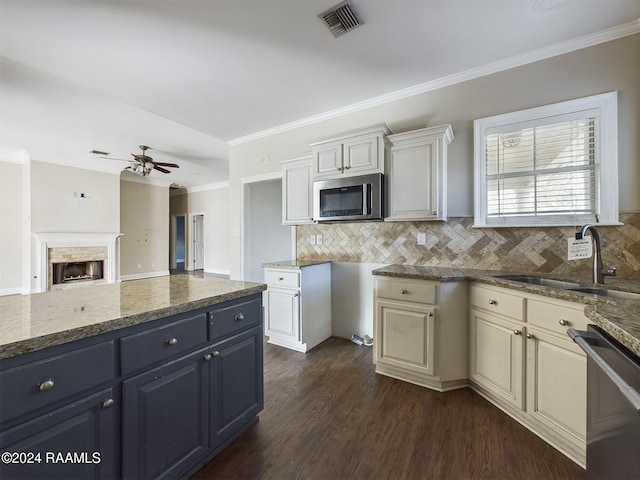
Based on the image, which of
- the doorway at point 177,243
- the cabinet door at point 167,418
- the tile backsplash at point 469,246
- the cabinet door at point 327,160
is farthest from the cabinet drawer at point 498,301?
the doorway at point 177,243

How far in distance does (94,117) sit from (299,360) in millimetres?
4099

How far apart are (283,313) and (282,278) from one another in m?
0.39

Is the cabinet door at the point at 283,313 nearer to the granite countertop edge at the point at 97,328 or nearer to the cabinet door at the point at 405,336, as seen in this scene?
the cabinet door at the point at 405,336

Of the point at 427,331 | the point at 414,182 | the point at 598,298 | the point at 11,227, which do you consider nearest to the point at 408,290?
the point at 427,331

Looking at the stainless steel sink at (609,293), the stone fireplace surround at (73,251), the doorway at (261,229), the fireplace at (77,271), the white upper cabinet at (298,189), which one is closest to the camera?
the stainless steel sink at (609,293)

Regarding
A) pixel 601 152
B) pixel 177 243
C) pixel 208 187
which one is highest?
pixel 208 187

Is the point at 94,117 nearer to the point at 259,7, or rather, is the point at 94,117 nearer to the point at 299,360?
the point at 259,7

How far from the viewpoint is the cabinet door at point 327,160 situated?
278 cm

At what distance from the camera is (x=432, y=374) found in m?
2.13

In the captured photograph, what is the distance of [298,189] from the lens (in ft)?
10.4

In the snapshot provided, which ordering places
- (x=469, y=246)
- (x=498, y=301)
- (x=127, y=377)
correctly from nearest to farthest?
(x=127, y=377)
(x=498, y=301)
(x=469, y=246)

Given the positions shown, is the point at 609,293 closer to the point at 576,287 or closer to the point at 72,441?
the point at 576,287

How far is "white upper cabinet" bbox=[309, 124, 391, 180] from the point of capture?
2.57 meters

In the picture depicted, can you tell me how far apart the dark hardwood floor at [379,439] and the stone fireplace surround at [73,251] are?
19.7ft
